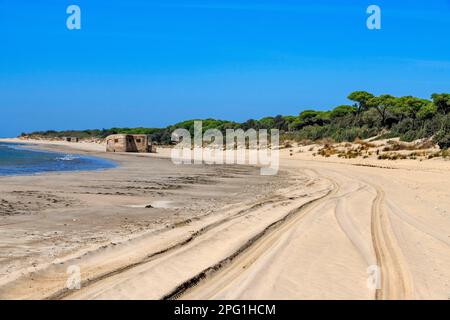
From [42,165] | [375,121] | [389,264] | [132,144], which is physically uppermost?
[375,121]

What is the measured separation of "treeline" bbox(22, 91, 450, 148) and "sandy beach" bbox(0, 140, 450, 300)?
20.7m

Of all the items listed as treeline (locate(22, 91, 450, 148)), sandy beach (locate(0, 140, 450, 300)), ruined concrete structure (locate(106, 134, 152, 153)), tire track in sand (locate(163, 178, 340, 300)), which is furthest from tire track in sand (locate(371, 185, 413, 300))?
ruined concrete structure (locate(106, 134, 152, 153))

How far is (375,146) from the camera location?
1385 inches

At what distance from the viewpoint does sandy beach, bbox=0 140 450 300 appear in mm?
5000

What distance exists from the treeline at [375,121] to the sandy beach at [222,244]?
20734 mm

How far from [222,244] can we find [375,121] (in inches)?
1825

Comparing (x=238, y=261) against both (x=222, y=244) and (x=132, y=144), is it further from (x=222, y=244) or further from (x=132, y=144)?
(x=132, y=144)

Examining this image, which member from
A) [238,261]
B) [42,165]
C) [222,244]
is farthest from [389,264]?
[42,165]

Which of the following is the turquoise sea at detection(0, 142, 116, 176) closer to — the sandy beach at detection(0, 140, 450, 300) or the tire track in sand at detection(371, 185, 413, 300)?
the sandy beach at detection(0, 140, 450, 300)

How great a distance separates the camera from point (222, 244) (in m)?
6.96

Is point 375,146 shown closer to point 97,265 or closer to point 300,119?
point 97,265

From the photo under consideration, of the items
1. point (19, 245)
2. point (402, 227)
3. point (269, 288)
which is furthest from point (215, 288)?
point (402, 227)

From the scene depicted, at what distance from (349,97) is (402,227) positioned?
58.9 metres
